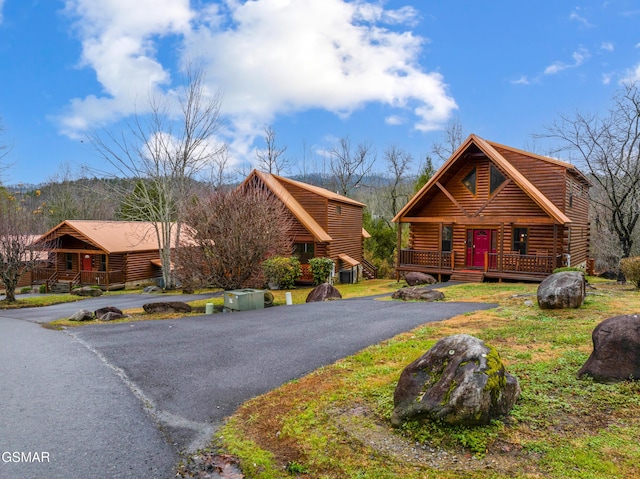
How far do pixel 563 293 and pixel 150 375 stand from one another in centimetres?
1137

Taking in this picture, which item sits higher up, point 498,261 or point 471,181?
point 471,181

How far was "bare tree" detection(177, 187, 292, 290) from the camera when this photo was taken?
16.3 m

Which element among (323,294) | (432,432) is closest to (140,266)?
(323,294)

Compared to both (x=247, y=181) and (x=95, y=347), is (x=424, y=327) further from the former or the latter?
(x=247, y=181)

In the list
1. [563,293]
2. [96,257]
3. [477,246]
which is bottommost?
[563,293]

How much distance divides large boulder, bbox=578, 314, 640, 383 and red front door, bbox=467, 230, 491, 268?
1724 cm

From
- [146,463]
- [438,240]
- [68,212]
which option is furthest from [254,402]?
[68,212]

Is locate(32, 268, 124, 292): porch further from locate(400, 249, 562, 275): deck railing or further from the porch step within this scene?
the porch step

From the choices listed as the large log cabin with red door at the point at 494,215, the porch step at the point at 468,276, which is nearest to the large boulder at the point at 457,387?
the large log cabin with red door at the point at 494,215

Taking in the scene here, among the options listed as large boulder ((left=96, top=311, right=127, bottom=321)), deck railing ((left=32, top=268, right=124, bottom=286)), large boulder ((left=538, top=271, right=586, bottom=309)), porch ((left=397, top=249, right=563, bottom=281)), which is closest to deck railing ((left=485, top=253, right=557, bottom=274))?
porch ((left=397, top=249, right=563, bottom=281))

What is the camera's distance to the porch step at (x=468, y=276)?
2195 cm

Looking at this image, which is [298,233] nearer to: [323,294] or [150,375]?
[323,294]

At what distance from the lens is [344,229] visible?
3130 cm

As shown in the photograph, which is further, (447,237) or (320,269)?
(320,269)
